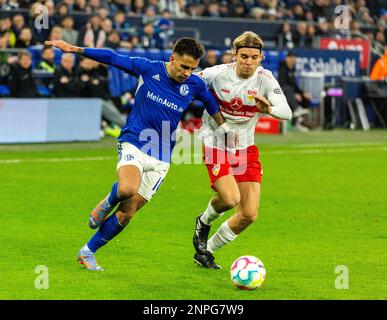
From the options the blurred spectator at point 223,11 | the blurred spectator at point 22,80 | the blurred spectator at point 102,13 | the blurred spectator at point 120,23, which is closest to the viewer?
the blurred spectator at point 22,80

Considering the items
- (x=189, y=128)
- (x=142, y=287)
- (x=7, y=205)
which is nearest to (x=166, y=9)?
(x=189, y=128)

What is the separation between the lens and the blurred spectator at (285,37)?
30.5m

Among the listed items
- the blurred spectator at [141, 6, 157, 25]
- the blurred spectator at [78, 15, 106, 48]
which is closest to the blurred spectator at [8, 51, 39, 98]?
the blurred spectator at [78, 15, 106, 48]

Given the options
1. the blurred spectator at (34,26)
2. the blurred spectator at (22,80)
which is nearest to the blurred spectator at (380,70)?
the blurred spectator at (34,26)

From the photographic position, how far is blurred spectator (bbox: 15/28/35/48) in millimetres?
21750

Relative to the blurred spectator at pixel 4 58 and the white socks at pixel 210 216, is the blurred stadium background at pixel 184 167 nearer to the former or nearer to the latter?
the blurred spectator at pixel 4 58

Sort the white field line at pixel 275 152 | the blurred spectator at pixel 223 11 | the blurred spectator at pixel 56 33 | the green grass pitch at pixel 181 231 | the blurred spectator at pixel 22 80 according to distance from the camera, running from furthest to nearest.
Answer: the blurred spectator at pixel 223 11, the blurred spectator at pixel 56 33, the blurred spectator at pixel 22 80, the white field line at pixel 275 152, the green grass pitch at pixel 181 231

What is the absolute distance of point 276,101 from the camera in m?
9.62

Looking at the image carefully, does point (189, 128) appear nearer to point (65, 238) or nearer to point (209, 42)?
point (209, 42)

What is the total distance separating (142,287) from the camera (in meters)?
8.65

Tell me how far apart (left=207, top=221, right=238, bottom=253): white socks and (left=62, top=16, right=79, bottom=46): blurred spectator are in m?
13.6

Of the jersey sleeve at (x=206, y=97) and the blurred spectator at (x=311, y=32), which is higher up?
the jersey sleeve at (x=206, y=97)

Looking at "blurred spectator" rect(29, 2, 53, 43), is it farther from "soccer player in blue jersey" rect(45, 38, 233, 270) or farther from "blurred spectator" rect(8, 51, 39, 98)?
"soccer player in blue jersey" rect(45, 38, 233, 270)
